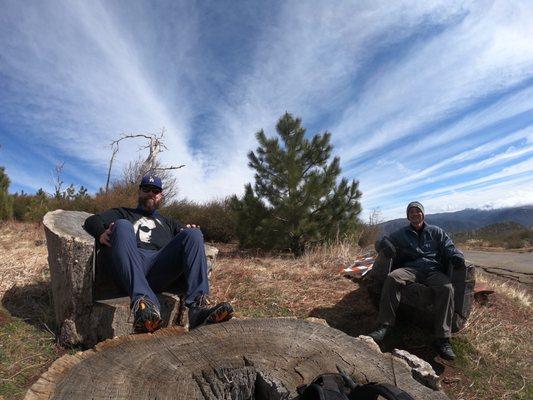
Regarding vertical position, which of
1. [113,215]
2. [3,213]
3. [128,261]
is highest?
[3,213]

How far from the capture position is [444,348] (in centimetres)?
302

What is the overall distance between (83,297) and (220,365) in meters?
1.55

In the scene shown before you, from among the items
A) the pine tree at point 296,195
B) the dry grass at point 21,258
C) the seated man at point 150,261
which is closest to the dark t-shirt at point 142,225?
the seated man at point 150,261

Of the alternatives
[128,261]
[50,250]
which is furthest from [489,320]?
[50,250]

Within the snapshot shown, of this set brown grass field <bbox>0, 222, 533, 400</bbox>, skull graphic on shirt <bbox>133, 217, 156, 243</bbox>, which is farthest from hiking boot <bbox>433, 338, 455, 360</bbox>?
skull graphic on shirt <bbox>133, 217, 156, 243</bbox>

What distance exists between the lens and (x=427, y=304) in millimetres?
3180

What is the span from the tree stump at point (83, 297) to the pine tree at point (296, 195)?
226 inches

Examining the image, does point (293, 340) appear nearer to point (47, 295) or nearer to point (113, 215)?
point (113, 215)

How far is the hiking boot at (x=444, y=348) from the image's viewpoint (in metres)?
2.99

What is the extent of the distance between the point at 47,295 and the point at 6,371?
1.31m

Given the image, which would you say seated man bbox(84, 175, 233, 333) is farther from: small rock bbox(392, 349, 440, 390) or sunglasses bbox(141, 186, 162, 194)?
small rock bbox(392, 349, 440, 390)

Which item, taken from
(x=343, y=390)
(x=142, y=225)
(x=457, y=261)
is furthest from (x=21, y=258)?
(x=457, y=261)

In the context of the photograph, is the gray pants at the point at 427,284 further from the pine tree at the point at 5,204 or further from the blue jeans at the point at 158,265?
the pine tree at the point at 5,204

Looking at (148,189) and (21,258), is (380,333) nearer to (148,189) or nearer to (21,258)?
(148,189)
